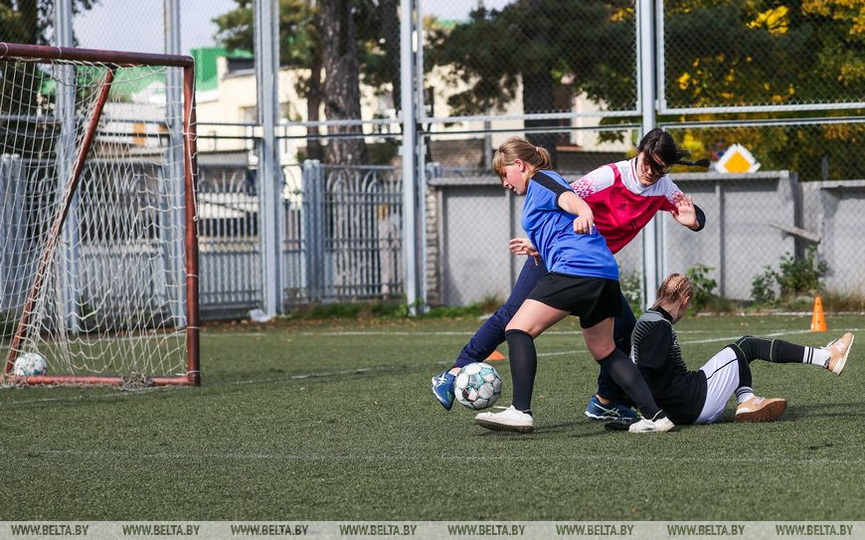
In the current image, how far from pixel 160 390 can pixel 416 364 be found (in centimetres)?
231

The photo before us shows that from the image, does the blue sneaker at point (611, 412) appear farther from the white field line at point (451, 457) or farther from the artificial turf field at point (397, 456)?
the white field line at point (451, 457)

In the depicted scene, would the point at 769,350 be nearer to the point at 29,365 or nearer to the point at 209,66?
the point at 29,365

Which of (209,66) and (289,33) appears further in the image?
(209,66)

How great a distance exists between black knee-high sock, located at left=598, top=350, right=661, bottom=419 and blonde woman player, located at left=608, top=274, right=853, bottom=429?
0.66ft

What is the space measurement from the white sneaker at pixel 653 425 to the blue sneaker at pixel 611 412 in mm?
235

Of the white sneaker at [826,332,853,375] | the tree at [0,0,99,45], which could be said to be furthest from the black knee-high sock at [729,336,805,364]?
the tree at [0,0,99,45]

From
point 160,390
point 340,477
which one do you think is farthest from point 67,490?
point 160,390

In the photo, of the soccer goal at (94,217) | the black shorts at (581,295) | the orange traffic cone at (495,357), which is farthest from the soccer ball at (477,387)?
the soccer goal at (94,217)

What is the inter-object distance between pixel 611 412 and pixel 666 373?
0.40 m

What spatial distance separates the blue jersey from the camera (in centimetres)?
675

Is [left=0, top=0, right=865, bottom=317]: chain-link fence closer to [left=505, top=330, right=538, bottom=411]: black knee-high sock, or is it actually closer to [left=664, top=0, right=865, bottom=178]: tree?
[left=664, top=0, right=865, bottom=178]: tree

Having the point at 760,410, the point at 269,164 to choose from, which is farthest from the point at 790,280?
the point at 760,410

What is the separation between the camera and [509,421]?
684 centimetres

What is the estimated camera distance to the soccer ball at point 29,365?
35.0 ft
